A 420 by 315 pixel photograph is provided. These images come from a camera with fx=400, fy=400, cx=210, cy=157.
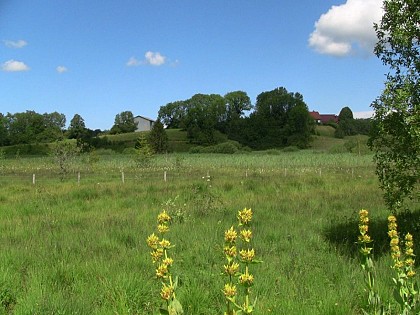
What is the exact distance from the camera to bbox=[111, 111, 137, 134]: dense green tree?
138m

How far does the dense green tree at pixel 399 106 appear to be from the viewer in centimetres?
702

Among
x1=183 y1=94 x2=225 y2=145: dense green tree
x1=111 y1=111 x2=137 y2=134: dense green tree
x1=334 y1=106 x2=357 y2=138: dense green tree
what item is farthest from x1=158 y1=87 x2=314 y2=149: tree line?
x1=111 y1=111 x2=137 y2=134: dense green tree

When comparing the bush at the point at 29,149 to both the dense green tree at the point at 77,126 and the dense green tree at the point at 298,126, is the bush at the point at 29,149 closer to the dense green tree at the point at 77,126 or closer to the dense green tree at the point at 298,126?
the dense green tree at the point at 77,126

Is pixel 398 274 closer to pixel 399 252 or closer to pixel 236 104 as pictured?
pixel 399 252

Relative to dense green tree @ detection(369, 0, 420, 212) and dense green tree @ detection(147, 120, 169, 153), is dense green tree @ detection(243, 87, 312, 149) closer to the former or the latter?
dense green tree @ detection(147, 120, 169, 153)

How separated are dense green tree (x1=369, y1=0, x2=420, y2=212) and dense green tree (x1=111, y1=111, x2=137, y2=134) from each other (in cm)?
13386

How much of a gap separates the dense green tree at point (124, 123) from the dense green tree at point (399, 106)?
13386 cm

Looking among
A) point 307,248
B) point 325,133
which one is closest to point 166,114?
point 325,133

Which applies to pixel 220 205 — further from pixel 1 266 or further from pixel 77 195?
pixel 1 266

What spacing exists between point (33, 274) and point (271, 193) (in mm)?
12623

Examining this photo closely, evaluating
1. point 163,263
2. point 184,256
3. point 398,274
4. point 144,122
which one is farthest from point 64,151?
point 144,122

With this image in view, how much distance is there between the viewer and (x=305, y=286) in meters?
5.65

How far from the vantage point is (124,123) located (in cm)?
14100

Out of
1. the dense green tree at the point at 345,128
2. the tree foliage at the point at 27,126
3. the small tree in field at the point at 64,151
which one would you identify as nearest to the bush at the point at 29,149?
the tree foliage at the point at 27,126
